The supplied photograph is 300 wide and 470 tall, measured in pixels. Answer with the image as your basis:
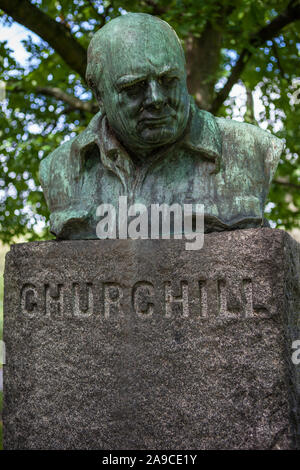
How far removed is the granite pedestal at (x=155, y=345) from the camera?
8.78 ft

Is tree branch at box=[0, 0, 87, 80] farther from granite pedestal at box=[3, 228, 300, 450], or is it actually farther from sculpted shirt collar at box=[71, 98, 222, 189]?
granite pedestal at box=[3, 228, 300, 450]

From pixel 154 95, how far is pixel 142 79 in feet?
0.32

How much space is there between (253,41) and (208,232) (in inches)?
168

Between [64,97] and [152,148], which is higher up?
[64,97]

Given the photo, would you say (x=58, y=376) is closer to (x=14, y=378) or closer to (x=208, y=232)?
(x=14, y=378)

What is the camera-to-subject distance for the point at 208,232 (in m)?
2.95

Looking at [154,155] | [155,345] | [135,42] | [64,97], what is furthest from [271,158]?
[64,97]

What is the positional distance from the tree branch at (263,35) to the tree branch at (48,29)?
155cm

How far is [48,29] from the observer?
5898 mm

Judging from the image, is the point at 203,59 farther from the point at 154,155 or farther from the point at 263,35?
the point at 154,155

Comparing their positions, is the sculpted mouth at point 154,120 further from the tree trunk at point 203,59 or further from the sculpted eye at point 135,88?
the tree trunk at point 203,59

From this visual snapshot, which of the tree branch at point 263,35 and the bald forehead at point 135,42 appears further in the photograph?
the tree branch at point 263,35

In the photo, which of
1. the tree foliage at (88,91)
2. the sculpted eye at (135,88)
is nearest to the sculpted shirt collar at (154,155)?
the sculpted eye at (135,88)

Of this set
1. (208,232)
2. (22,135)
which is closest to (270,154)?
(208,232)
